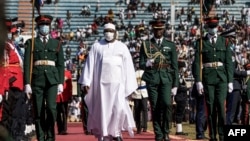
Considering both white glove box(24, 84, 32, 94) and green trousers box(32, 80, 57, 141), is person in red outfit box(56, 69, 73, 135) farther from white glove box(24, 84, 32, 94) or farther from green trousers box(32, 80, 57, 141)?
white glove box(24, 84, 32, 94)

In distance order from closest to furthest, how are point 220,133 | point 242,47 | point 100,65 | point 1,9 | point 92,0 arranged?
point 1,9, point 100,65, point 220,133, point 242,47, point 92,0

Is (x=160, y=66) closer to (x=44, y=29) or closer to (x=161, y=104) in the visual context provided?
(x=161, y=104)

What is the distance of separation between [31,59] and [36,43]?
28 cm

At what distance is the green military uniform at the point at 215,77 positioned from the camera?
14.0 m

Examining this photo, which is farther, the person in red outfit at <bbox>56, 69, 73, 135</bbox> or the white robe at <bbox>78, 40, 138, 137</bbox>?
the person in red outfit at <bbox>56, 69, 73, 135</bbox>

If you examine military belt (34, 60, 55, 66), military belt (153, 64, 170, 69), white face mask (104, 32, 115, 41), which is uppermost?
white face mask (104, 32, 115, 41)

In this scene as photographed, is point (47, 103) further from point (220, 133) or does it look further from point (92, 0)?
point (92, 0)

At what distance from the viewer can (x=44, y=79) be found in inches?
516

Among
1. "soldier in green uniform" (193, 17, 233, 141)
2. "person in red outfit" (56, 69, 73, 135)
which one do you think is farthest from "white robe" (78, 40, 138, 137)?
"person in red outfit" (56, 69, 73, 135)

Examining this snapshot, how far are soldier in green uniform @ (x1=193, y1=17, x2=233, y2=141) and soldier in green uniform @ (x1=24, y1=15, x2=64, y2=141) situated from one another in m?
2.55

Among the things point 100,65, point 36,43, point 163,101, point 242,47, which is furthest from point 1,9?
point 242,47

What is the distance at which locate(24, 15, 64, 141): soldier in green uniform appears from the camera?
12945mm

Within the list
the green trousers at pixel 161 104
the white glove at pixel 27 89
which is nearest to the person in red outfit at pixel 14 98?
the white glove at pixel 27 89

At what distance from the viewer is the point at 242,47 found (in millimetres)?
39719
